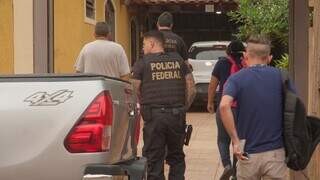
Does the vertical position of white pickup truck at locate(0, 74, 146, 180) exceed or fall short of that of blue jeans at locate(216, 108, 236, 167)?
it exceeds it

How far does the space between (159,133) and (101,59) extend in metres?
1.46

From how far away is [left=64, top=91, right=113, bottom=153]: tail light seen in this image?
4.38m

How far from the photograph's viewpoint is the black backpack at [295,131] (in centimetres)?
555

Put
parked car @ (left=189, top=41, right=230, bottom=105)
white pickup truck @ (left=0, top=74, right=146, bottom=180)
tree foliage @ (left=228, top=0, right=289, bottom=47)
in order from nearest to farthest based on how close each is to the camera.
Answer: white pickup truck @ (left=0, top=74, right=146, bottom=180)
tree foliage @ (left=228, top=0, right=289, bottom=47)
parked car @ (left=189, top=41, right=230, bottom=105)

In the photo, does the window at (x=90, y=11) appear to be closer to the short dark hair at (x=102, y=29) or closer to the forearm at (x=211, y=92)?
the short dark hair at (x=102, y=29)

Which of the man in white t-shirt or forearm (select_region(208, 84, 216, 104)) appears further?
forearm (select_region(208, 84, 216, 104))

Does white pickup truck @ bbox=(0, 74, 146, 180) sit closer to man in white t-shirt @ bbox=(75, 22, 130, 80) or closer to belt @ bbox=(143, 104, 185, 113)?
belt @ bbox=(143, 104, 185, 113)

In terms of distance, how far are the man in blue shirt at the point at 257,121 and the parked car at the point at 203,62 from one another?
11862 millimetres

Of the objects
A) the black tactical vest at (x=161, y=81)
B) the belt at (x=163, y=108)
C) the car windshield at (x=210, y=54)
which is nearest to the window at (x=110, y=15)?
the car windshield at (x=210, y=54)

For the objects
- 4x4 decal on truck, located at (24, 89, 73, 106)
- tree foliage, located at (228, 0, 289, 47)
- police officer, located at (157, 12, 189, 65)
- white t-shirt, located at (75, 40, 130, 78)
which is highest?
tree foliage, located at (228, 0, 289, 47)

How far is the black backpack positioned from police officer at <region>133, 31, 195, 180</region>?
77.0 inches

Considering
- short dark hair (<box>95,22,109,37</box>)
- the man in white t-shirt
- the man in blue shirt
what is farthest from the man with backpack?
the man in blue shirt

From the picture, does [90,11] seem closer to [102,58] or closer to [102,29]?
[102,29]

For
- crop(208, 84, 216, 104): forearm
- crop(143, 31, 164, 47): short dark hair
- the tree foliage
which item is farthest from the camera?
the tree foliage
